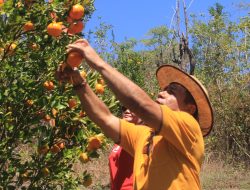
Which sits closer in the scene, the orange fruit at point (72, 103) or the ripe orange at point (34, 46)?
the ripe orange at point (34, 46)

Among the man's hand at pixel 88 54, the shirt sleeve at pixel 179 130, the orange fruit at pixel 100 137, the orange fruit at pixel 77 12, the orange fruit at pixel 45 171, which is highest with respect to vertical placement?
Answer: the orange fruit at pixel 77 12

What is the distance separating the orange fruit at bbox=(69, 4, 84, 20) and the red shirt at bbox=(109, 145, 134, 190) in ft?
3.71

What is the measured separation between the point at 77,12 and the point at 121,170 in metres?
1.22

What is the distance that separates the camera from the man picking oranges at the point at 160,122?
181 cm

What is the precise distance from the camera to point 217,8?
96.8 ft

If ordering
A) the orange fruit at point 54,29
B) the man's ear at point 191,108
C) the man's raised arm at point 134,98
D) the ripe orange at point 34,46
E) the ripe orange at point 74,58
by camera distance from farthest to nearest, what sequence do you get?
the ripe orange at point 34,46 → the man's ear at point 191,108 → the orange fruit at point 54,29 → the ripe orange at point 74,58 → the man's raised arm at point 134,98

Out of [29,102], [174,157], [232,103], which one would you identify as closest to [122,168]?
[29,102]

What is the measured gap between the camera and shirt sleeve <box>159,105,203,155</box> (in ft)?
5.99

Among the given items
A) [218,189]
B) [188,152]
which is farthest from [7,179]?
[218,189]

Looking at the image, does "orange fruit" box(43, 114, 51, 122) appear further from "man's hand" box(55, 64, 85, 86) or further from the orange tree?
"man's hand" box(55, 64, 85, 86)

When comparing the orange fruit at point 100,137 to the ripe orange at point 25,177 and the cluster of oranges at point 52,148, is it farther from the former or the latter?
the ripe orange at point 25,177

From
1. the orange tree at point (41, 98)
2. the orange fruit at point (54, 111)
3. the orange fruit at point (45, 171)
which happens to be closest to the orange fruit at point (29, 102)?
the orange tree at point (41, 98)

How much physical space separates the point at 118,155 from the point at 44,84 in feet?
2.76

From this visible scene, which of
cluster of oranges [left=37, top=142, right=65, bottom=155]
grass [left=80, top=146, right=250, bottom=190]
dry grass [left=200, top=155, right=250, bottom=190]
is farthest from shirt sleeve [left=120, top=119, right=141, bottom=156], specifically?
dry grass [left=200, top=155, right=250, bottom=190]
